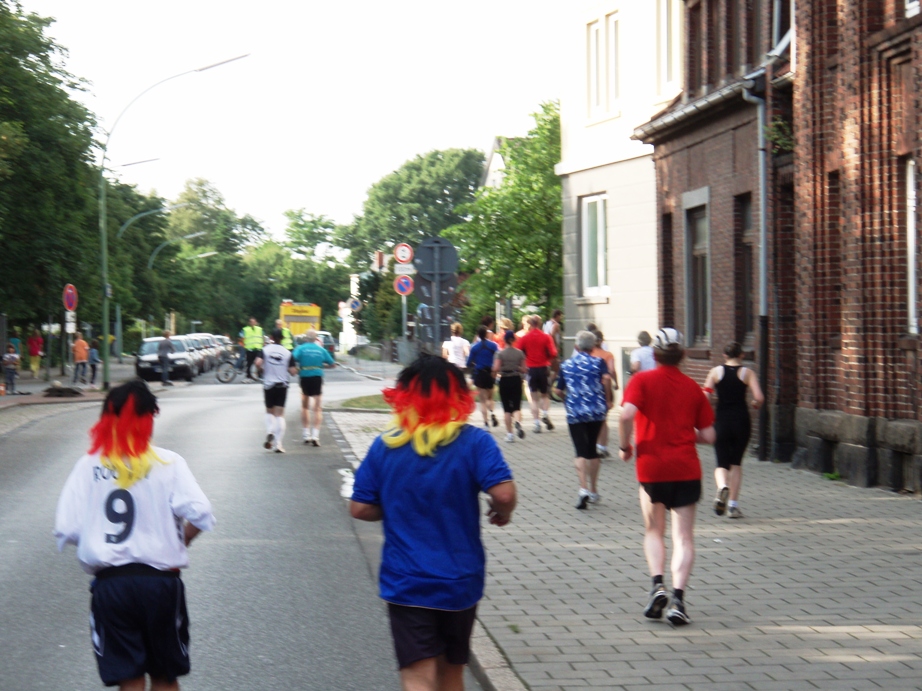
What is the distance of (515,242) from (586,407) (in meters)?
23.4

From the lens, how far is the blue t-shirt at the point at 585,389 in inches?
478

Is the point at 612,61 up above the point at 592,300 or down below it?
above

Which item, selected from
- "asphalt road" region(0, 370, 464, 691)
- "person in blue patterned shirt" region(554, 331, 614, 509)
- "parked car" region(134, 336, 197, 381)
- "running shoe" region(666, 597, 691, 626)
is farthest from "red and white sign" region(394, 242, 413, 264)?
"parked car" region(134, 336, 197, 381)

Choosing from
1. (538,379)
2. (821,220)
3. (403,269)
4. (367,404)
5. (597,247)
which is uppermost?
(597,247)

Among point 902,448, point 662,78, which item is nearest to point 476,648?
point 902,448

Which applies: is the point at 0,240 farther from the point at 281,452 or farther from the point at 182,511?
the point at 182,511

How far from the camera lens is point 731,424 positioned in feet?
36.1

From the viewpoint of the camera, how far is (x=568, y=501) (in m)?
12.5

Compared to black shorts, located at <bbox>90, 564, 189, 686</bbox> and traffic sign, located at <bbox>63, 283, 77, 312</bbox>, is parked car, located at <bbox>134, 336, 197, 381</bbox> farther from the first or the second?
black shorts, located at <bbox>90, 564, 189, 686</bbox>

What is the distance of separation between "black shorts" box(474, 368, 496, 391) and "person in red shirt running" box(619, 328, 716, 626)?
525 inches

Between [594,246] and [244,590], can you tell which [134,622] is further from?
[594,246]

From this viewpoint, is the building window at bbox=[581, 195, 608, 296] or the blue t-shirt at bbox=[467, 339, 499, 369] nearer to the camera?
the blue t-shirt at bbox=[467, 339, 499, 369]

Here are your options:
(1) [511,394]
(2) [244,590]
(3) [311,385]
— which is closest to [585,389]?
(2) [244,590]

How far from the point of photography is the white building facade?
78.0 feet
